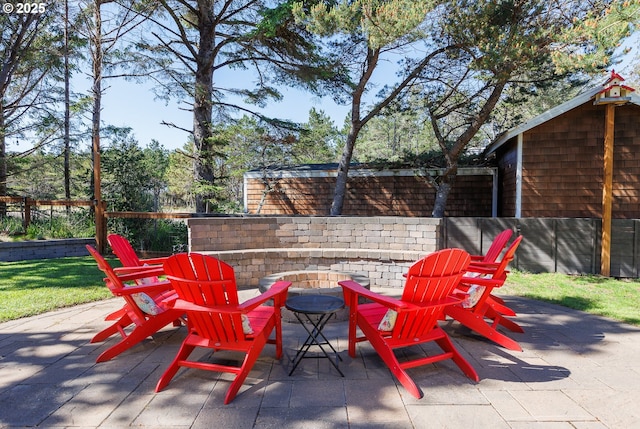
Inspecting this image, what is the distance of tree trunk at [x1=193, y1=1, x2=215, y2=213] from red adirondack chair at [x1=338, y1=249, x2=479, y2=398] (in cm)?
821

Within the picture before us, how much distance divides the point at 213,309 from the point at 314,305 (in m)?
0.83

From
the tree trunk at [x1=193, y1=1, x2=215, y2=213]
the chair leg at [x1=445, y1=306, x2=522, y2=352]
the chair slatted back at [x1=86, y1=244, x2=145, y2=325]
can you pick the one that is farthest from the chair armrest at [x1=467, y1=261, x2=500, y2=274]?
the tree trunk at [x1=193, y1=1, x2=215, y2=213]

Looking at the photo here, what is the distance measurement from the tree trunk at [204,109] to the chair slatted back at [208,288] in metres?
7.75

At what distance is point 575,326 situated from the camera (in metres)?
3.59

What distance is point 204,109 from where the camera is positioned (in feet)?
33.3

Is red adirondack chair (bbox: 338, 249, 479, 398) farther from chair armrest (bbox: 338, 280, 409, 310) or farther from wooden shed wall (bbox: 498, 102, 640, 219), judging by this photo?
wooden shed wall (bbox: 498, 102, 640, 219)

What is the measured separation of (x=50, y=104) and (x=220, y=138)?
9083 mm

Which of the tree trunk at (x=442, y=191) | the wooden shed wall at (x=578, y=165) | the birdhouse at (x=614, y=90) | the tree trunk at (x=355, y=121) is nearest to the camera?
the birdhouse at (x=614, y=90)

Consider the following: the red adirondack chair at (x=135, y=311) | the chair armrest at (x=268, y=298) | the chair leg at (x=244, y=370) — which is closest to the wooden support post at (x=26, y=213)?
the red adirondack chair at (x=135, y=311)

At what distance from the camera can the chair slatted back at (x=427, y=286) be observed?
91.4 inches

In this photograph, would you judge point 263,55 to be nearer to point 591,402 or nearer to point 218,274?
point 218,274

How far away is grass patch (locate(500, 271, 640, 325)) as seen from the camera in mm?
4211

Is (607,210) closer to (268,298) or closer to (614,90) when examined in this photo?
(614,90)

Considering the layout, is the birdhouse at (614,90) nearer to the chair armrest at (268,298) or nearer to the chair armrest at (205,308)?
the chair armrest at (268,298)
